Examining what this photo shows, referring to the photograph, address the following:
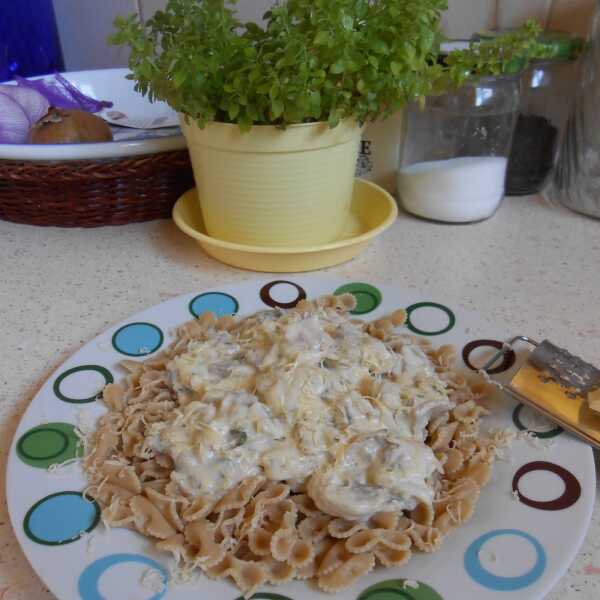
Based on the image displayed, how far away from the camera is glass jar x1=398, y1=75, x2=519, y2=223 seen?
1.15m

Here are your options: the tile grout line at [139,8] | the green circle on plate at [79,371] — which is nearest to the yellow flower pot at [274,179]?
the green circle on plate at [79,371]

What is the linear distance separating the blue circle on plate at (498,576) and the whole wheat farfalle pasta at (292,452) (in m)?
0.03

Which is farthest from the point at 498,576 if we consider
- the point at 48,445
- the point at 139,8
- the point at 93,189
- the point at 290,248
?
the point at 139,8

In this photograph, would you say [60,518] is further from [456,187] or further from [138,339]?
[456,187]

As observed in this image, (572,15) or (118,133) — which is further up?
(572,15)

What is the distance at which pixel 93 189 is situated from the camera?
111 centimetres

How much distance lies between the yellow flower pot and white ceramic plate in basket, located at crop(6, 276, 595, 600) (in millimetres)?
357

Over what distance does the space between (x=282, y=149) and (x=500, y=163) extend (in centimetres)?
47

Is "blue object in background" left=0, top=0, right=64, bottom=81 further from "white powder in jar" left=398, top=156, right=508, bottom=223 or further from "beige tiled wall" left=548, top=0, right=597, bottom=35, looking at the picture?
"beige tiled wall" left=548, top=0, right=597, bottom=35

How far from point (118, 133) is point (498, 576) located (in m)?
1.10

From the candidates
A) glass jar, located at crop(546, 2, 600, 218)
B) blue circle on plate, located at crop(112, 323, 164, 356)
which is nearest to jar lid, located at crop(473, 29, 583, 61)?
glass jar, located at crop(546, 2, 600, 218)

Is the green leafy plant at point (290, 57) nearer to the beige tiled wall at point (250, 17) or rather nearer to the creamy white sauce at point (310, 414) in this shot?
the creamy white sauce at point (310, 414)

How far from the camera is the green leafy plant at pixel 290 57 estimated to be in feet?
2.63

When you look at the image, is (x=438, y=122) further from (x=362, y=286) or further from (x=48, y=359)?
(x=48, y=359)
